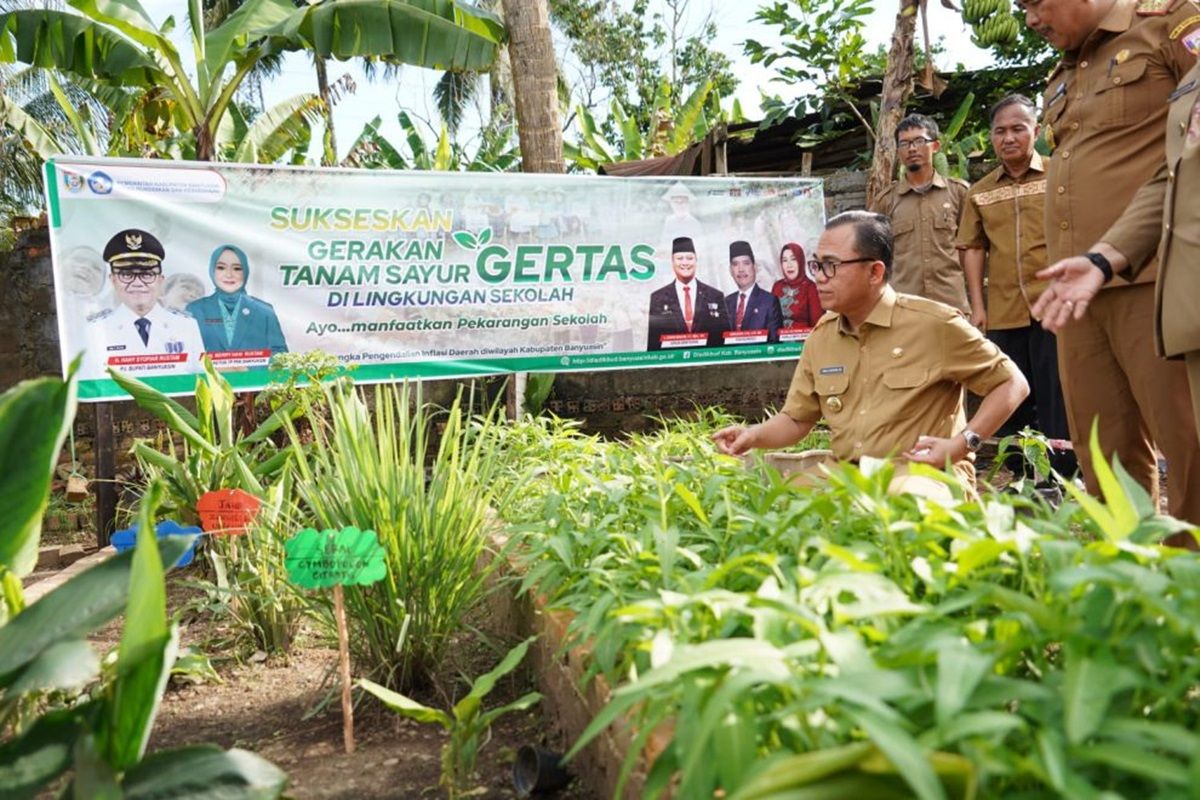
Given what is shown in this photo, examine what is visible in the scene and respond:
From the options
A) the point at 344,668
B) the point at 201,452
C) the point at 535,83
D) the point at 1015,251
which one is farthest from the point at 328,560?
the point at 535,83

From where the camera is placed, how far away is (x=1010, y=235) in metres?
4.41

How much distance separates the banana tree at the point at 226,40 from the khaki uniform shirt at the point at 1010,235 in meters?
3.99

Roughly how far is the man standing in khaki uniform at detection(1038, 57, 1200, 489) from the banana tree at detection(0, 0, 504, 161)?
216 inches

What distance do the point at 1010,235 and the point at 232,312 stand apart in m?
3.62

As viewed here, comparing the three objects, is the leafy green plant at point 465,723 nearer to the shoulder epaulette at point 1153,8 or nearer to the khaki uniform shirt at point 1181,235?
the khaki uniform shirt at point 1181,235

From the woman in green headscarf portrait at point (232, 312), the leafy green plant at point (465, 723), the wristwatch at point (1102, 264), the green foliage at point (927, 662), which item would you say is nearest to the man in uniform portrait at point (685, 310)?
the woman in green headscarf portrait at point (232, 312)

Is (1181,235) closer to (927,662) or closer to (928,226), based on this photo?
(927,662)

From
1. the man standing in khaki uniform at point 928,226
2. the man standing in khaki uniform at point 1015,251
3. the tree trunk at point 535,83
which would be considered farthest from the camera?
the tree trunk at point 535,83

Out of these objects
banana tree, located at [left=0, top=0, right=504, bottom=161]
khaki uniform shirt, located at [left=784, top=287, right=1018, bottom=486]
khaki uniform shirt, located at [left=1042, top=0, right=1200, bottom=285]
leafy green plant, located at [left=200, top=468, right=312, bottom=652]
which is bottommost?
leafy green plant, located at [left=200, top=468, right=312, bottom=652]

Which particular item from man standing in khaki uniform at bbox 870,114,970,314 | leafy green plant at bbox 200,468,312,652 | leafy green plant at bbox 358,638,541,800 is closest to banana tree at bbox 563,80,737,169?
man standing in khaki uniform at bbox 870,114,970,314

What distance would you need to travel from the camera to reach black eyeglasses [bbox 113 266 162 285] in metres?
4.70

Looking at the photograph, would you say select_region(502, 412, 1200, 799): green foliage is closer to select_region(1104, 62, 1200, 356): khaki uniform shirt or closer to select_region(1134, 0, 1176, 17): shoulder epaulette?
select_region(1104, 62, 1200, 356): khaki uniform shirt

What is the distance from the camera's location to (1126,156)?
272cm

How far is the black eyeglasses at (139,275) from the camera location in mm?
4698
